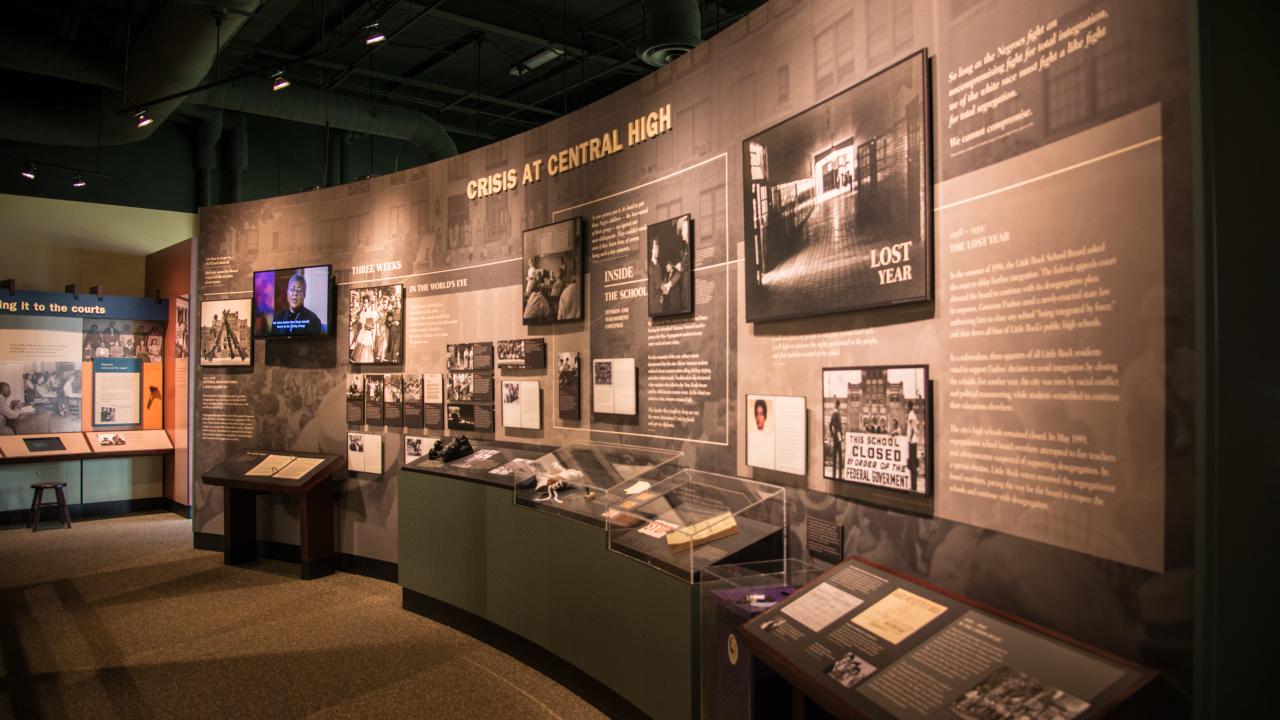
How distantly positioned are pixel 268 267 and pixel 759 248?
234 inches

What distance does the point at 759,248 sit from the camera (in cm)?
343

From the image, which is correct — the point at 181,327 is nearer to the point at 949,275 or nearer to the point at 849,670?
the point at 949,275

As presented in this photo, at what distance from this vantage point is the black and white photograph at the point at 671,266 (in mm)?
3961

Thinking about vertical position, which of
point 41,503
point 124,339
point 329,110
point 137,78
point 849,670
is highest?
point 329,110

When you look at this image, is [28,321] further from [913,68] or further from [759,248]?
[913,68]

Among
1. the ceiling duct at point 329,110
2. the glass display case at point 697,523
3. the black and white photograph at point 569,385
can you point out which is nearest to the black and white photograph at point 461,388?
the black and white photograph at point 569,385

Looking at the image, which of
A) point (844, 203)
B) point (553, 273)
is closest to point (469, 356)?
point (553, 273)

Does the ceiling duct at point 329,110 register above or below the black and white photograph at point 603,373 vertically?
above

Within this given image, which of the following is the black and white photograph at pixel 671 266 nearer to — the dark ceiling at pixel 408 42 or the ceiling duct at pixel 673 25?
the ceiling duct at pixel 673 25

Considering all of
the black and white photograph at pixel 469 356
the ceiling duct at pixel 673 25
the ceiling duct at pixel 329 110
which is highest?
the ceiling duct at pixel 329 110

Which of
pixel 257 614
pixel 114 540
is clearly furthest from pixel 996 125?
pixel 114 540

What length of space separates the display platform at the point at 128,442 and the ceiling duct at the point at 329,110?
171 inches

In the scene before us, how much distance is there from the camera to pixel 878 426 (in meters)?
2.78

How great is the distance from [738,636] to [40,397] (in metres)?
10.7
